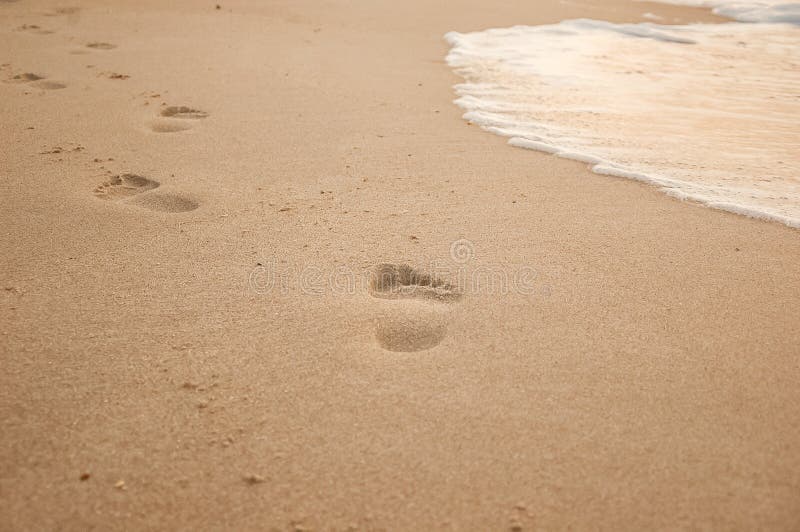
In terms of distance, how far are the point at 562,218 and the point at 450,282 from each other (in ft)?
2.22

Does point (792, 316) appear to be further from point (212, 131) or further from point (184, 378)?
point (212, 131)

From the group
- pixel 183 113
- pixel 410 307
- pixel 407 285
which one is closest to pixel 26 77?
pixel 183 113

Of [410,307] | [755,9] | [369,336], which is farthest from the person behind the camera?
[755,9]

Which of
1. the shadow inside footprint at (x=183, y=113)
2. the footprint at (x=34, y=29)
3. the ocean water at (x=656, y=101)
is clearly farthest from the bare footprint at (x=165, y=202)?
the footprint at (x=34, y=29)

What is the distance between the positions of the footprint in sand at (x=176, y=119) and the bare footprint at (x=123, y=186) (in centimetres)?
61

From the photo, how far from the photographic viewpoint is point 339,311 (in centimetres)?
179

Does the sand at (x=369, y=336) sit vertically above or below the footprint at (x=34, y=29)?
below

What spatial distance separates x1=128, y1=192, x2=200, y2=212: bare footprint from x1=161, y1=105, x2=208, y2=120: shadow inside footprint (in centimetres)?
96

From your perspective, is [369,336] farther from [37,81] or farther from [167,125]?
[37,81]

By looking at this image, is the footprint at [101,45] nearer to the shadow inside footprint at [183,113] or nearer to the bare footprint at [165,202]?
the shadow inside footprint at [183,113]

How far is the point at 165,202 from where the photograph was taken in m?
2.35

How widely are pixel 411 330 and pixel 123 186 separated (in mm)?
1486

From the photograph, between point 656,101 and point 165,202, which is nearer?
point 165,202

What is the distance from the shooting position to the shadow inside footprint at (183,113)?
320 cm
